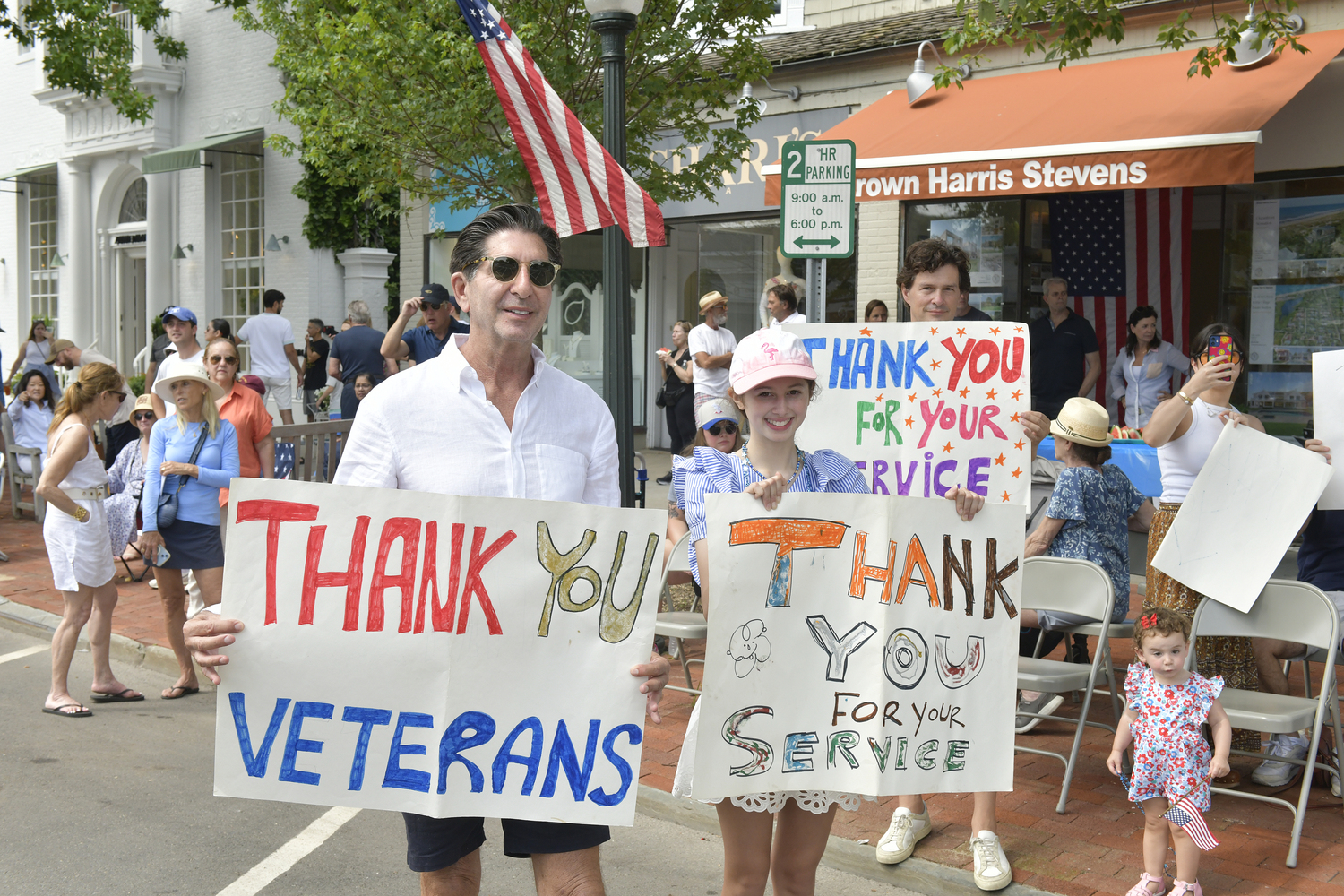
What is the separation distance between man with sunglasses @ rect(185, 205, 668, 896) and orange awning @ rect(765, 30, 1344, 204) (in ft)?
21.5

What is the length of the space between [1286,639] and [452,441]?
365cm

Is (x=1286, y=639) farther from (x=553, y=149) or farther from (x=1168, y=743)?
(x=553, y=149)

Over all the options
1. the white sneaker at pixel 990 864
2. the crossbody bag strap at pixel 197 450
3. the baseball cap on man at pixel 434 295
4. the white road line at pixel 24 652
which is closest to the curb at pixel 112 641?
the white road line at pixel 24 652

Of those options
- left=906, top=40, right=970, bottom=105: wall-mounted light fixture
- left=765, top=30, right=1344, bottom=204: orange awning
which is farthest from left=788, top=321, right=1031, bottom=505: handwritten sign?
left=906, top=40, right=970, bottom=105: wall-mounted light fixture

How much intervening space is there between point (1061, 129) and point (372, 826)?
7772mm

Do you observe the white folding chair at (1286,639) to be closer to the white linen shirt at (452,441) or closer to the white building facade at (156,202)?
the white linen shirt at (452,441)

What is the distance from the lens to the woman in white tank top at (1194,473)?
207 inches

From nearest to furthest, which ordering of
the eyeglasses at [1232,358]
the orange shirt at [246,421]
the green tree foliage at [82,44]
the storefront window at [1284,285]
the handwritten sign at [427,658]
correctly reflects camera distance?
the handwritten sign at [427,658], the eyeglasses at [1232,358], the orange shirt at [246,421], the storefront window at [1284,285], the green tree foliage at [82,44]

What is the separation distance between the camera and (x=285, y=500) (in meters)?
2.80

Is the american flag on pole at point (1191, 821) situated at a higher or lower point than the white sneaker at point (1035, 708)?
higher

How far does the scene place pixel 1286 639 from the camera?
4871mm

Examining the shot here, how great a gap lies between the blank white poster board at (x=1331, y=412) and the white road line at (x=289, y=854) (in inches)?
161

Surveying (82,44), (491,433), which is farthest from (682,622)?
(82,44)

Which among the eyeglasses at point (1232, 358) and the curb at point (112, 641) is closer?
the eyeglasses at point (1232, 358)
